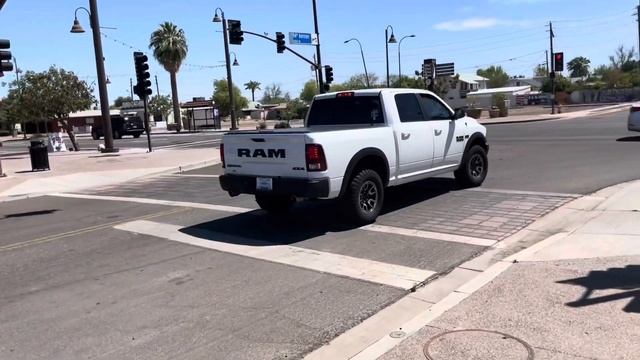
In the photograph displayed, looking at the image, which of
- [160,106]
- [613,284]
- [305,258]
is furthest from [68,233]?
[160,106]

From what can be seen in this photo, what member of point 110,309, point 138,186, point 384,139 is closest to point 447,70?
point 138,186

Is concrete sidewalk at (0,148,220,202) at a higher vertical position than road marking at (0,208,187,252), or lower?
higher

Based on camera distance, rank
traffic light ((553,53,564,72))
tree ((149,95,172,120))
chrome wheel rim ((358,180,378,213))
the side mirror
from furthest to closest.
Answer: tree ((149,95,172,120))
traffic light ((553,53,564,72))
the side mirror
chrome wheel rim ((358,180,378,213))

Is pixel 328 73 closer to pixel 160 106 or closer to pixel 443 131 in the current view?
pixel 443 131

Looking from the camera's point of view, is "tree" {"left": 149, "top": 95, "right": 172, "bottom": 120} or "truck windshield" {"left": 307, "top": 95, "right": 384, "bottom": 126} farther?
"tree" {"left": 149, "top": 95, "right": 172, "bottom": 120}

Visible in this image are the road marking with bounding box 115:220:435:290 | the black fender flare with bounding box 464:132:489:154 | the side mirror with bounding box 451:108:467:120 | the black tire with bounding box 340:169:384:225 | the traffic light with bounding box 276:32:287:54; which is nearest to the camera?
the road marking with bounding box 115:220:435:290

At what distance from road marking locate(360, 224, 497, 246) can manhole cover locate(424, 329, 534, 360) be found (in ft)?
8.85

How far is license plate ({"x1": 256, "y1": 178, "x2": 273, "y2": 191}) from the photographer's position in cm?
795

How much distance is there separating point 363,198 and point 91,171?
45.5 feet

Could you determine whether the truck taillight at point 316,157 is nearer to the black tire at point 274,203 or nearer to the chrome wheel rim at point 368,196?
the chrome wheel rim at point 368,196

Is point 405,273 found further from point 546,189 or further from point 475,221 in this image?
point 546,189

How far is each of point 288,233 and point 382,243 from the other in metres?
1.45

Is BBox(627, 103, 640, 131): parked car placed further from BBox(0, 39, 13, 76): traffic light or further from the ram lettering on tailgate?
BBox(0, 39, 13, 76): traffic light

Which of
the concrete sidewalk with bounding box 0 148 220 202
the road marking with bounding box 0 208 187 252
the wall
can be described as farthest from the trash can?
the wall
